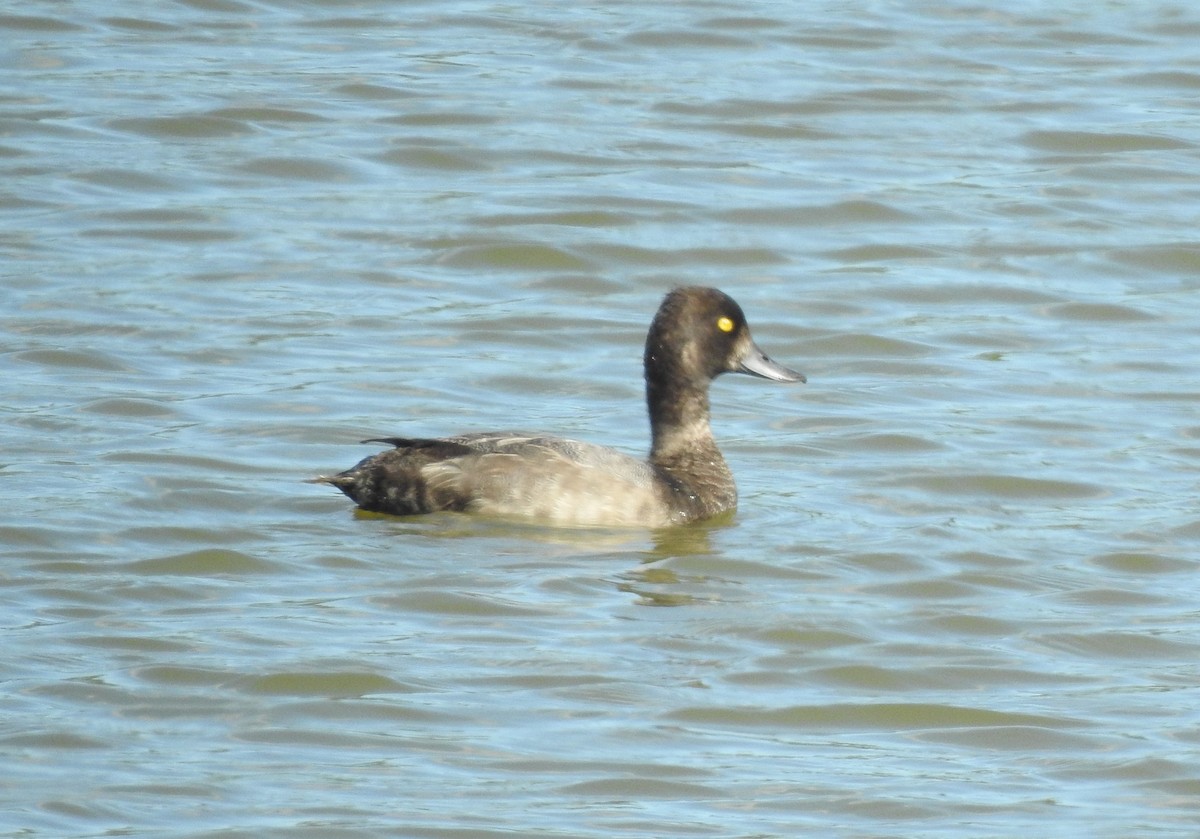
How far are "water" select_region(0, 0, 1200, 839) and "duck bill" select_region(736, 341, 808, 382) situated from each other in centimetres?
41

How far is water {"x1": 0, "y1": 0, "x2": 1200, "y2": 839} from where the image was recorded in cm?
666

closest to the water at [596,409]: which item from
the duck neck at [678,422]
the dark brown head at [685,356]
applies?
the duck neck at [678,422]

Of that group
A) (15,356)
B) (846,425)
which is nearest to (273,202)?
(15,356)

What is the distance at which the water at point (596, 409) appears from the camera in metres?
6.66

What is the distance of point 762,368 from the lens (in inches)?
407

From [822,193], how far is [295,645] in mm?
8196

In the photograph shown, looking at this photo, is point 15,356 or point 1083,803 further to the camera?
point 15,356

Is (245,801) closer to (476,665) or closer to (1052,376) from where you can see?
(476,665)

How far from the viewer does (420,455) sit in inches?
371

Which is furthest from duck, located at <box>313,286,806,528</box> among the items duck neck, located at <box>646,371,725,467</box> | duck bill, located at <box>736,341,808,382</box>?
duck bill, located at <box>736,341,808,382</box>

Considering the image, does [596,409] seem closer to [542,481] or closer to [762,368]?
[762,368]

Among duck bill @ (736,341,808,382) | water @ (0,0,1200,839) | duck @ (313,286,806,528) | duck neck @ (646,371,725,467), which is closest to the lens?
water @ (0,0,1200,839)

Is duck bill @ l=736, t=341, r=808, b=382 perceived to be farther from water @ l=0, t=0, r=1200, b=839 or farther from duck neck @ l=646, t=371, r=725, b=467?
water @ l=0, t=0, r=1200, b=839

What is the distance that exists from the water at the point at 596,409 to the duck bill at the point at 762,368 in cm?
41
